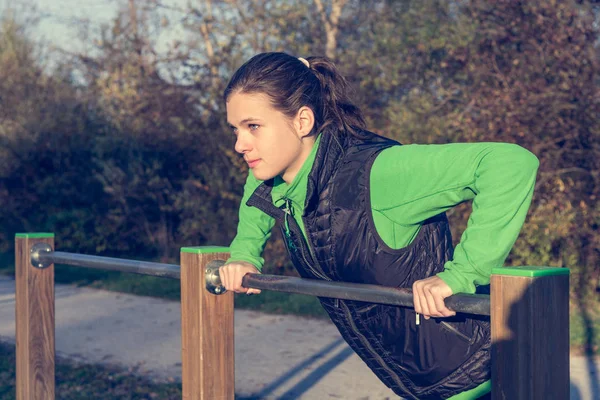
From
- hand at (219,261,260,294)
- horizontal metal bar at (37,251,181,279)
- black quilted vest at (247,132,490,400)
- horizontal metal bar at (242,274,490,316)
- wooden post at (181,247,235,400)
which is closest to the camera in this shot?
horizontal metal bar at (242,274,490,316)

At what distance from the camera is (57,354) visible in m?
5.71

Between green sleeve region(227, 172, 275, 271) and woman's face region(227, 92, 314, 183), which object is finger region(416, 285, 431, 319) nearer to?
woman's face region(227, 92, 314, 183)

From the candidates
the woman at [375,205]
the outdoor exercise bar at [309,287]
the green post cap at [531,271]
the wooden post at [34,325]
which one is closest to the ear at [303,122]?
the woman at [375,205]

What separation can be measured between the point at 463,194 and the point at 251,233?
86 centimetres

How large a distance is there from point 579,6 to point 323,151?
236 inches

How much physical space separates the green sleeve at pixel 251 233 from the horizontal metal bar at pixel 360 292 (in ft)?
0.69

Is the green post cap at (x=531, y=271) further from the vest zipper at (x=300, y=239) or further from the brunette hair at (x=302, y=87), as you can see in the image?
the brunette hair at (x=302, y=87)

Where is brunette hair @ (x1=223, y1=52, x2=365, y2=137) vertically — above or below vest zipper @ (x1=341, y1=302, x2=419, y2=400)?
above

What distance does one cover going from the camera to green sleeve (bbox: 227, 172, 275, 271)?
102 inches

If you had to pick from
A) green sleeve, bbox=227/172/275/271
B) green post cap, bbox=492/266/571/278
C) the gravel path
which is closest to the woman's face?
green sleeve, bbox=227/172/275/271

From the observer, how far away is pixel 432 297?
1764mm

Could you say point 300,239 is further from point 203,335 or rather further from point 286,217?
point 203,335

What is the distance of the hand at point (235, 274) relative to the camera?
2428 mm

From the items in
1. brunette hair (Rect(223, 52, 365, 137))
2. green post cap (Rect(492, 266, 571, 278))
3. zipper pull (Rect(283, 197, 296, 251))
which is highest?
brunette hair (Rect(223, 52, 365, 137))
